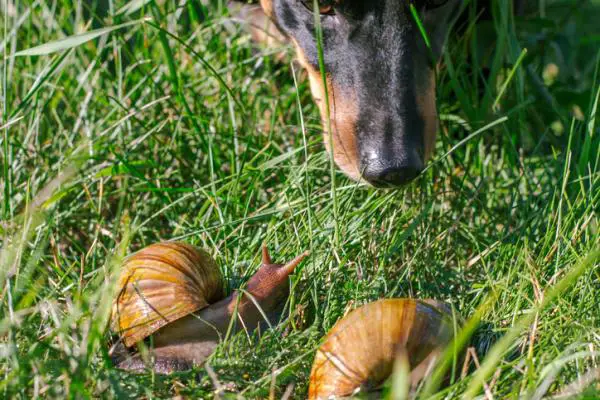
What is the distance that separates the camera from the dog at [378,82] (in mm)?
1695

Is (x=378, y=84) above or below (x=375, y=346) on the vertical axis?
above

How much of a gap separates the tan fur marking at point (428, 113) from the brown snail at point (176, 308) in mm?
596

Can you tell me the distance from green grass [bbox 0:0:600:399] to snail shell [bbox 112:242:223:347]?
0.04 metres

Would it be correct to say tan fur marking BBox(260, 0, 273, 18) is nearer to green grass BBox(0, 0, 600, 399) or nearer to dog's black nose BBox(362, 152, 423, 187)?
green grass BBox(0, 0, 600, 399)

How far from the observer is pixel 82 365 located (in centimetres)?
101

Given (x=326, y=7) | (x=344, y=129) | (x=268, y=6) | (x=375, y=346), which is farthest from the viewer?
(x=268, y=6)

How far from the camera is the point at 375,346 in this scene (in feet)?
3.65

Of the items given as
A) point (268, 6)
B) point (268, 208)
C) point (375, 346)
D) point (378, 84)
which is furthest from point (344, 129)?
point (375, 346)

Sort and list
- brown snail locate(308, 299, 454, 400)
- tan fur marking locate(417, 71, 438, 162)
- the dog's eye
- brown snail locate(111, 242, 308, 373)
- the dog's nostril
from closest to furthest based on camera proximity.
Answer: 1. brown snail locate(308, 299, 454, 400)
2. brown snail locate(111, 242, 308, 373)
3. the dog's nostril
4. tan fur marking locate(417, 71, 438, 162)
5. the dog's eye

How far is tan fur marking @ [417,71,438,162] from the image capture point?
1.77m

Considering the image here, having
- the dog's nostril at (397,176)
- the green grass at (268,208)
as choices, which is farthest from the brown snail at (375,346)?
the dog's nostril at (397,176)

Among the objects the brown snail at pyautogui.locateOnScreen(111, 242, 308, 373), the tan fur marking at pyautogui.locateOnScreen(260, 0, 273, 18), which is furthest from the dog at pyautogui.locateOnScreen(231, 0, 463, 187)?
the brown snail at pyautogui.locateOnScreen(111, 242, 308, 373)

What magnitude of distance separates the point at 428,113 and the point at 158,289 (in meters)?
0.82

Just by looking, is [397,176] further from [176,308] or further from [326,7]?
[176,308]
